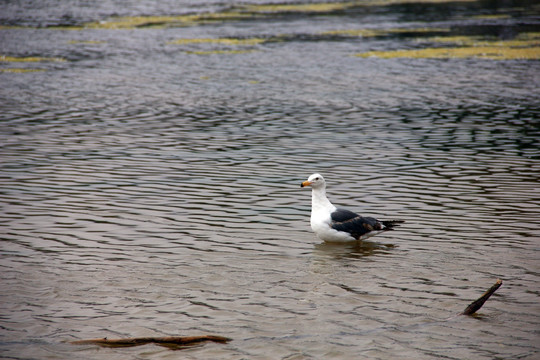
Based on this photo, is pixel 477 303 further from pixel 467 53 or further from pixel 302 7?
pixel 302 7

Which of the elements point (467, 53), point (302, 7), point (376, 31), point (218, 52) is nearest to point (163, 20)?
point (302, 7)

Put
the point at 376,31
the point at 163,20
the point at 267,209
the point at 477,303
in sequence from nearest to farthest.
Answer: the point at 477,303 → the point at 267,209 → the point at 376,31 → the point at 163,20

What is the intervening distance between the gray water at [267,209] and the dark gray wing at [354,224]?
1.21ft

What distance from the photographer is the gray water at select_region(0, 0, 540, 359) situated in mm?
9297

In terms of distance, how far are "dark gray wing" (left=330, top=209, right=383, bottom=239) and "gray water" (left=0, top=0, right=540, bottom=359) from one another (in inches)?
14.5

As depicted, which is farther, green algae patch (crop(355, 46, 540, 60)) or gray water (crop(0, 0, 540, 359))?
green algae patch (crop(355, 46, 540, 60))

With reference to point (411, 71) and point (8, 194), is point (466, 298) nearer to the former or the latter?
point (8, 194)

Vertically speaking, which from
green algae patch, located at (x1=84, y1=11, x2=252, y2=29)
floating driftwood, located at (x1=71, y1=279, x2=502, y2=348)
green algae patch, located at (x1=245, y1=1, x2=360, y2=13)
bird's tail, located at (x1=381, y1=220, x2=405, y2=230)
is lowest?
floating driftwood, located at (x1=71, y1=279, x2=502, y2=348)

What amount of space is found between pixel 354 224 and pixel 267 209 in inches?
103

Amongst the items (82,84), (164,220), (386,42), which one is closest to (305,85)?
(82,84)

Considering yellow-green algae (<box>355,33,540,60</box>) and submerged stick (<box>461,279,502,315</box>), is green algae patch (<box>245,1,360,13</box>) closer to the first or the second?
yellow-green algae (<box>355,33,540,60</box>)

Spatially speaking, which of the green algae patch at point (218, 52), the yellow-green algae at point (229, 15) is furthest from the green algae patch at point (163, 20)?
the green algae patch at point (218, 52)

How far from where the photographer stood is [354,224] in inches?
497

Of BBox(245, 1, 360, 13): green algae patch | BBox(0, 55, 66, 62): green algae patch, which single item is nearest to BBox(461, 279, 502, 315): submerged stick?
BBox(0, 55, 66, 62): green algae patch
